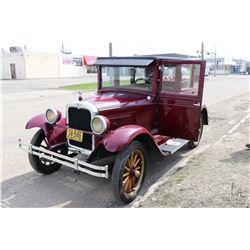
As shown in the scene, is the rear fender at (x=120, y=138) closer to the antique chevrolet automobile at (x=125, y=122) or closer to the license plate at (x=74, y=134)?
the antique chevrolet automobile at (x=125, y=122)

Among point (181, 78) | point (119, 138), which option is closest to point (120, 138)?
point (119, 138)

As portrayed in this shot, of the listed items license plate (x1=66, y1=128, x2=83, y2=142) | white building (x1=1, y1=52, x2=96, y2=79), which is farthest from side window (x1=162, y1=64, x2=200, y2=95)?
white building (x1=1, y1=52, x2=96, y2=79)

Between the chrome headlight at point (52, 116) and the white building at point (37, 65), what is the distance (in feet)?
117

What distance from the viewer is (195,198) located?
155 inches

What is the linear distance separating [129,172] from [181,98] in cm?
192

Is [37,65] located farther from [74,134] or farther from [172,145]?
[74,134]

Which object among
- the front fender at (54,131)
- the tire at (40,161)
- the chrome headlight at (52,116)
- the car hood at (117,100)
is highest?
the car hood at (117,100)

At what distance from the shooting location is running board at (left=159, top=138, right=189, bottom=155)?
4.98m

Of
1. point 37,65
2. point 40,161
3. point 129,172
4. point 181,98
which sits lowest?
point 40,161

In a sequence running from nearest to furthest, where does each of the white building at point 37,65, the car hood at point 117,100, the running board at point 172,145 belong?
the car hood at point 117,100 → the running board at point 172,145 → the white building at point 37,65

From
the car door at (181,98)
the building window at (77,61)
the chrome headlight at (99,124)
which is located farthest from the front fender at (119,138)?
the building window at (77,61)

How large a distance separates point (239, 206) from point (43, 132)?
3225 millimetres

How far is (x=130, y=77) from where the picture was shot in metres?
5.19

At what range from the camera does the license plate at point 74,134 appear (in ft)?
14.3
